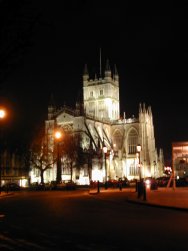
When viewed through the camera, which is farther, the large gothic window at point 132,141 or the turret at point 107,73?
the turret at point 107,73

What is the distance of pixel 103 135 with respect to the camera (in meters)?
111

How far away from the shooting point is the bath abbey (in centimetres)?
9519

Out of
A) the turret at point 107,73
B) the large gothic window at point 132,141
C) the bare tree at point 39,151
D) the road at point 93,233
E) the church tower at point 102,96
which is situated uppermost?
the turret at point 107,73

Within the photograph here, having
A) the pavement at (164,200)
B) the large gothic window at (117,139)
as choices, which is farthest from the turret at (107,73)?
the pavement at (164,200)

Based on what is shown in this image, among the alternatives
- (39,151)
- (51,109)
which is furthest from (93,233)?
(51,109)

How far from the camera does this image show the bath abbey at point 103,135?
95.2 metres

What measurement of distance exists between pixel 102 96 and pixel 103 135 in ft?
54.5

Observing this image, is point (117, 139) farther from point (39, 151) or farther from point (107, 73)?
point (39, 151)

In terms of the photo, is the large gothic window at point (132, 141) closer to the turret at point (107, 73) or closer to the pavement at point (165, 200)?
the turret at point (107, 73)

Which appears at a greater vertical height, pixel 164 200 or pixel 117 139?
pixel 117 139

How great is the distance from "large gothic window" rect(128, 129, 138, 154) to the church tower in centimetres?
924

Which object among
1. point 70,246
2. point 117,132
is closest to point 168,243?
point 70,246

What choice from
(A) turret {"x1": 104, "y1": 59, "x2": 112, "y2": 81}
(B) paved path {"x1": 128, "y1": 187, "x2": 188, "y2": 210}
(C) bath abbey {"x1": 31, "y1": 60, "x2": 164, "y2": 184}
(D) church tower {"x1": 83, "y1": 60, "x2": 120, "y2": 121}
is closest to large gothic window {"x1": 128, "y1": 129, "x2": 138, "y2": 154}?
(C) bath abbey {"x1": 31, "y1": 60, "x2": 164, "y2": 184}

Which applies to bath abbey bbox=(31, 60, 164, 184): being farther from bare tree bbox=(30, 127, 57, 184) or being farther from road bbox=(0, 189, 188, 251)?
road bbox=(0, 189, 188, 251)
